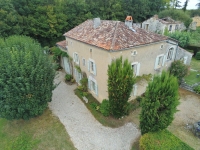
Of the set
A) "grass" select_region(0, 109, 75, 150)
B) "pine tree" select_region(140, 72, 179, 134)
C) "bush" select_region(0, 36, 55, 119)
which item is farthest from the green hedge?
"bush" select_region(0, 36, 55, 119)

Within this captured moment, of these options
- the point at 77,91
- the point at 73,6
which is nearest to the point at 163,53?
the point at 77,91

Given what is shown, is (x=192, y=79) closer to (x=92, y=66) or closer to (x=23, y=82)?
(x=92, y=66)

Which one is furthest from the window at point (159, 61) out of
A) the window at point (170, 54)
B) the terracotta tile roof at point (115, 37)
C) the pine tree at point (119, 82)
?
the pine tree at point (119, 82)

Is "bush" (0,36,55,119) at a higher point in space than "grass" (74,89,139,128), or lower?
higher

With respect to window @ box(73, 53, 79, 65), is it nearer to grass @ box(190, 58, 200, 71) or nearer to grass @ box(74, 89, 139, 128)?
grass @ box(74, 89, 139, 128)

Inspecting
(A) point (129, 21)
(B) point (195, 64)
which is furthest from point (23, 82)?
(B) point (195, 64)

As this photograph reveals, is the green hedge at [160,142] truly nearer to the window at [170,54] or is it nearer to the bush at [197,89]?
the bush at [197,89]
